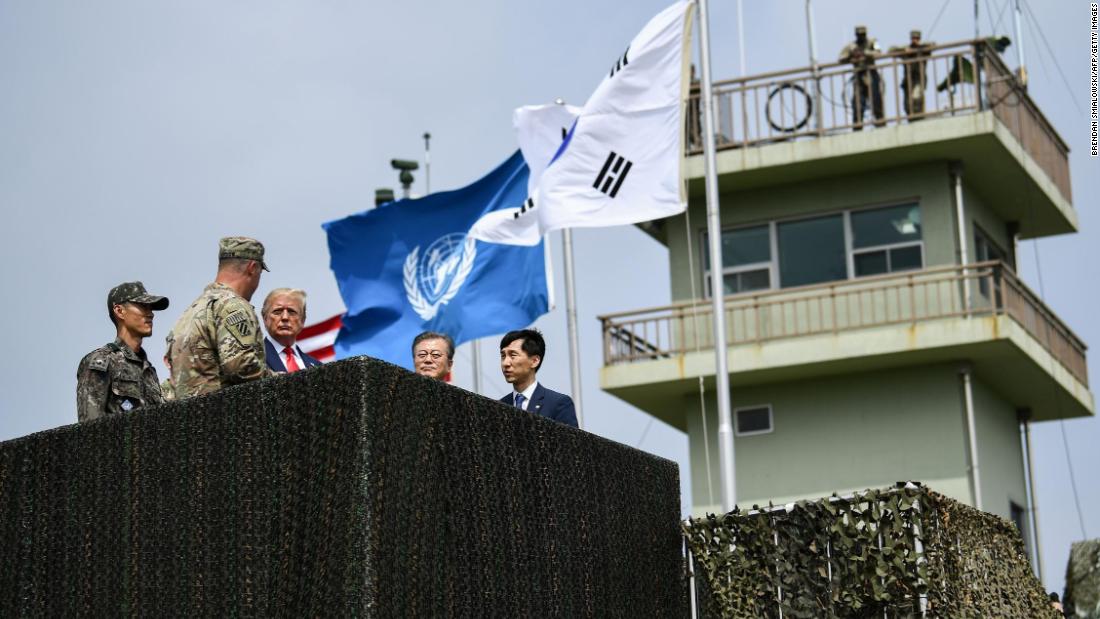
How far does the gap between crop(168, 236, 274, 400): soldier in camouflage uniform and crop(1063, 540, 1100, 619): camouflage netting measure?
1007cm

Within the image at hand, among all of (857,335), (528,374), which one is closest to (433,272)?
(857,335)

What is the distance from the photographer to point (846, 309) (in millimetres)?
29422

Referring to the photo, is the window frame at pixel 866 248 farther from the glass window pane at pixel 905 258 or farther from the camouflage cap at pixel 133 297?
the camouflage cap at pixel 133 297

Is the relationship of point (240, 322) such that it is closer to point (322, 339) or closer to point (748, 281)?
point (322, 339)

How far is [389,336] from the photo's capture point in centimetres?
2408

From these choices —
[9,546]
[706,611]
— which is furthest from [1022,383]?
[9,546]

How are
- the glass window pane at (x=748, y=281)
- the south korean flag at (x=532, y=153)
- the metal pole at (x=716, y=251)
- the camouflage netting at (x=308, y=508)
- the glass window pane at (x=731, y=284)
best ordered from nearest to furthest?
the camouflage netting at (x=308, y=508) < the south korean flag at (x=532, y=153) < the metal pole at (x=716, y=251) < the glass window pane at (x=748, y=281) < the glass window pane at (x=731, y=284)

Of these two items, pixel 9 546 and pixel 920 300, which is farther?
pixel 920 300

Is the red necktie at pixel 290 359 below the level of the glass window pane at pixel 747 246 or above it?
below

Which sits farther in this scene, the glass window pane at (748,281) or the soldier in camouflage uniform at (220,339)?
the glass window pane at (748,281)

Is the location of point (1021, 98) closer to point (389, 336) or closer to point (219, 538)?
point (389, 336)

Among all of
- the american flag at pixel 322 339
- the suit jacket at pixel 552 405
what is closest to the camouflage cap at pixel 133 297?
the suit jacket at pixel 552 405

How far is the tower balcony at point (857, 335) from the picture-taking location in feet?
94.0

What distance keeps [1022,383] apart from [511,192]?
1147 cm
